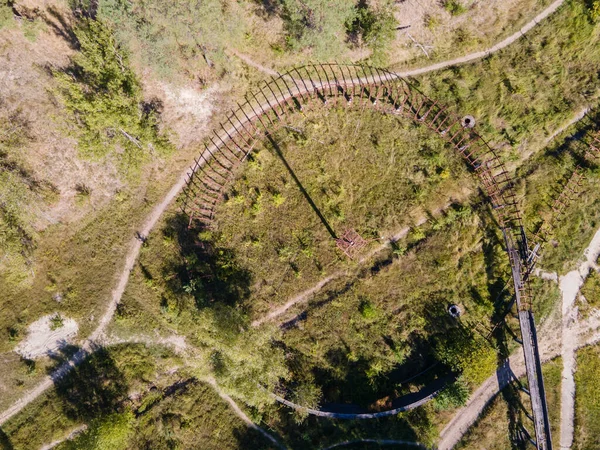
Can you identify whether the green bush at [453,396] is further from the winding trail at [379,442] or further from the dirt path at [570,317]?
the dirt path at [570,317]

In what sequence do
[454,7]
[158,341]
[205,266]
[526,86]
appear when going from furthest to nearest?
[158,341] → [205,266] → [526,86] → [454,7]

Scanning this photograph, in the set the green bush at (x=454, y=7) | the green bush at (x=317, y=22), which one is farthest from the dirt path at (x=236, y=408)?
the green bush at (x=454, y=7)

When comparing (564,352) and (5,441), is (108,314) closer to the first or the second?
(5,441)

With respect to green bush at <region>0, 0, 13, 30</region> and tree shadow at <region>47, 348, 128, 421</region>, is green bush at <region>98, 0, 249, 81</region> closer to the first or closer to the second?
green bush at <region>0, 0, 13, 30</region>

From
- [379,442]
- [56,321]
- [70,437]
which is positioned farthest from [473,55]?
[70,437]

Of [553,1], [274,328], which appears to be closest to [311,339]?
[274,328]

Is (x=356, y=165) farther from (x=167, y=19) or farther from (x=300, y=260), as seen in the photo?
(x=167, y=19)

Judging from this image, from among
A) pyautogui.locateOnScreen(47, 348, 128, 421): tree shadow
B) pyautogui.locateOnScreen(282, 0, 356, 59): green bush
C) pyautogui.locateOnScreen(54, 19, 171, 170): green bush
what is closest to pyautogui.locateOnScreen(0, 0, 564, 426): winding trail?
pyautogui.locateOnScreen(47, 348, 128, 421): tree shadow
